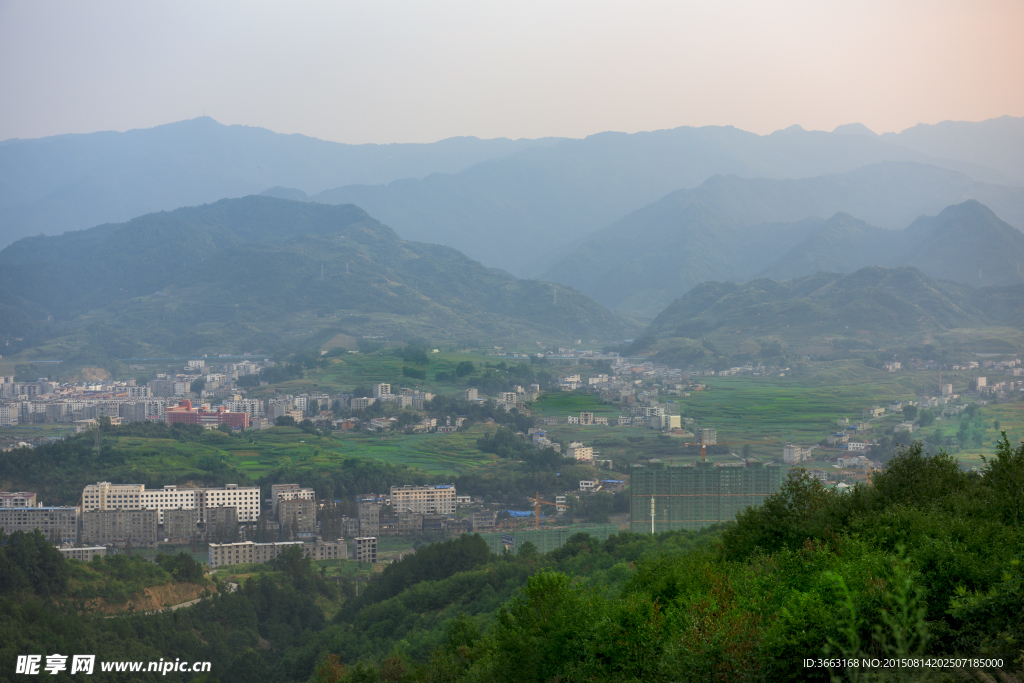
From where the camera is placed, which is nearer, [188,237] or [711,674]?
[711,674]

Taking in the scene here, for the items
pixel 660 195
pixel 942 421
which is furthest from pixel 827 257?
pixel 942 421

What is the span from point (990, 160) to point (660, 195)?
45.3 meters

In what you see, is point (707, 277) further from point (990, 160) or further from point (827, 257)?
point (990, 160)

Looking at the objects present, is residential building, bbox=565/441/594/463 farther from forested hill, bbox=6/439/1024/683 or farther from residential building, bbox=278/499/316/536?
forested hill, bbox=6/439/1024/683

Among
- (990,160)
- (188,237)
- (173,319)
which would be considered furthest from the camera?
(990,160)

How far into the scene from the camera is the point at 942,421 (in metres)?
33.4

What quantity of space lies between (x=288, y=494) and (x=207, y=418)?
13862 mm

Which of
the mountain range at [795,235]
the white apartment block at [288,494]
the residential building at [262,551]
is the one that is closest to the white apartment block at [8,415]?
the white apartment block at [288,494]

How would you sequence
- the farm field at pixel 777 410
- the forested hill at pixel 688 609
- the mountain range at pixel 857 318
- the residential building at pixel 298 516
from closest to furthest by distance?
the forested hill at pixel 688 609 < the residential building at pixel 298 516 < the farm field at pixel 777 410 < the mountain range at pixel 857 318

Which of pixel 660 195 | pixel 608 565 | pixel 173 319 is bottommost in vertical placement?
pixel 608 565

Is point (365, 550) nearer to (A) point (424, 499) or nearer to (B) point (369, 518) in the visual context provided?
(B) point (369, 518)

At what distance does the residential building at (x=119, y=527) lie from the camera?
2298cm

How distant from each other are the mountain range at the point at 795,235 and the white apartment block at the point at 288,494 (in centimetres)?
5955

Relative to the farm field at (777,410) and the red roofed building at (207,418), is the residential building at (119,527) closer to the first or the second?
the red roofed building at (207,418)
